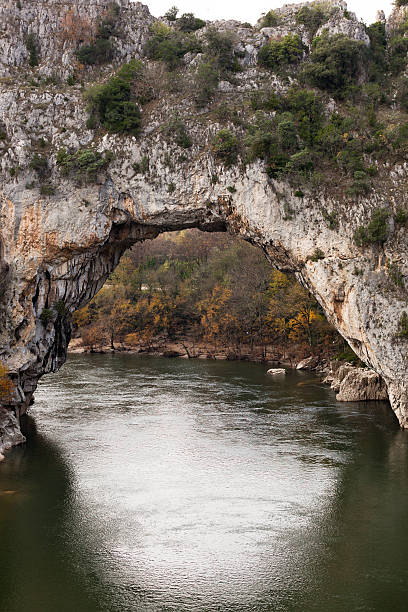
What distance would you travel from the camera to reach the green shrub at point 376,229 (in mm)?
26359

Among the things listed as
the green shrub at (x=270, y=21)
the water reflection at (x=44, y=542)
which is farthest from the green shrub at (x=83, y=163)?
the water reflection at (x=44, y=542)

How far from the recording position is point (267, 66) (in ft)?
102

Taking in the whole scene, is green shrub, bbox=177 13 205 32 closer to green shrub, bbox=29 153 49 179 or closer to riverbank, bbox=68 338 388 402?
green shrub, bbox=29 153 49 179

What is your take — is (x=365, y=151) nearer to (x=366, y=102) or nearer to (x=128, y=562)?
(x=366, y=102)

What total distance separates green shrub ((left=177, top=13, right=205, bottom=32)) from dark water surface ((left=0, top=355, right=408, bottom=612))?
19.6 metres

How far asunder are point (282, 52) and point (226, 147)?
6368 mm

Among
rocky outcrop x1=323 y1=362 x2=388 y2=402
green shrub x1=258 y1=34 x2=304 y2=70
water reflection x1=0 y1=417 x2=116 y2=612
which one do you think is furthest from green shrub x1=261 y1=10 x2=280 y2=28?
water reflection x1=0 y1=417 x2=116 y2=612

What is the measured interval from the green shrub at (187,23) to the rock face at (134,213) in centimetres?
460

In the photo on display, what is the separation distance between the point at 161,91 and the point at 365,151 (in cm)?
1000

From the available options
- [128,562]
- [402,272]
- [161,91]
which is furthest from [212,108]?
[128,562]

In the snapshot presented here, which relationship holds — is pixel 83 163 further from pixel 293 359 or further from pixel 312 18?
pixel 293 359

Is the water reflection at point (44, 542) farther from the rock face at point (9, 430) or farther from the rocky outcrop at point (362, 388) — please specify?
the rocky outcrop at point (362, 388)

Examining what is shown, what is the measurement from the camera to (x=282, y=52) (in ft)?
100

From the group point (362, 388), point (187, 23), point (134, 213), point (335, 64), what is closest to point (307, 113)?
point (335, 64)
